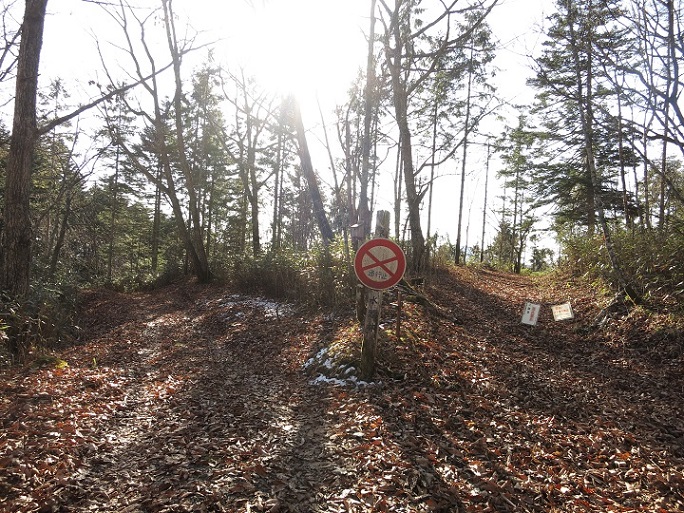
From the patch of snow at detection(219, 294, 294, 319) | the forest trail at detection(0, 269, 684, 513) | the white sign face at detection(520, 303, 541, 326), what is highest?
the white sign face at detection(520, 303, 541, 326)

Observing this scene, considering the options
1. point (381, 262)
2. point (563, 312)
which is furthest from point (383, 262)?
point (563, 312)

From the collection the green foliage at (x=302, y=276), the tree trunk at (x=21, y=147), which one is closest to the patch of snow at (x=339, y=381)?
the green foliage at (x=302, y=276)

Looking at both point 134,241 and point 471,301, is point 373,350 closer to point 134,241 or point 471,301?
point 471,301

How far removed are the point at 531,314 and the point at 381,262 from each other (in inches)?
180

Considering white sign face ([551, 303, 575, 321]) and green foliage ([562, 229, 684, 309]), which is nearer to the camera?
green foliage ([562, 229, 684, 309])

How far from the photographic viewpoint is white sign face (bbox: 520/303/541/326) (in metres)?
7.51

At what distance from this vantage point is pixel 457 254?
2147cm

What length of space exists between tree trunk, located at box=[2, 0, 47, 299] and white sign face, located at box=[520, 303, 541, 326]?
31.3 feet

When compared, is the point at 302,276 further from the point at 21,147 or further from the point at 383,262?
the point at 21,147

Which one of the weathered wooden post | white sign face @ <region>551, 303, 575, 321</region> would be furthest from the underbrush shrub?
white sign face @ <region>551, 303, 575, 321</region>

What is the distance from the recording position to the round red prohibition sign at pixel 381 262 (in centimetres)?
473

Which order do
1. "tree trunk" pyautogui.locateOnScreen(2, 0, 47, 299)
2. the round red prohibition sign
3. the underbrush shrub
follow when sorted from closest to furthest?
the round red prohibition sign < the underbrush shrub < "tree trunk" pyautogui.locateOnScreen(2, 0, 47, 299)

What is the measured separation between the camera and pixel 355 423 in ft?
14.0

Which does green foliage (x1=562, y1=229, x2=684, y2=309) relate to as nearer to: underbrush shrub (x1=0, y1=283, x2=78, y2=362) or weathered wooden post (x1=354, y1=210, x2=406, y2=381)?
weathered wooden post (x1=354, y1=210, x2=406, y2=381)
